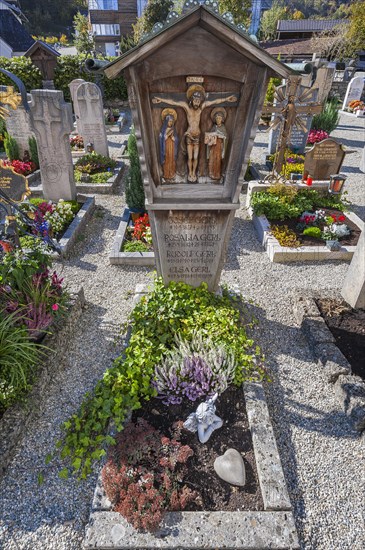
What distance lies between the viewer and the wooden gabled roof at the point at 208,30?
8.07ft

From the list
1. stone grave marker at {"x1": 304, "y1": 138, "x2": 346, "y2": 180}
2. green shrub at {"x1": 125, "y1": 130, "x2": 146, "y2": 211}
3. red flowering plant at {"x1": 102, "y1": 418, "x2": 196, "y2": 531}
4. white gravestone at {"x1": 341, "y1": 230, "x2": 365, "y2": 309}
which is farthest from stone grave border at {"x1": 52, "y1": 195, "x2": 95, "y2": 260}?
stone grave marker at {"x1": 304, "y1": 138, "x2": 346, "y2": 180}

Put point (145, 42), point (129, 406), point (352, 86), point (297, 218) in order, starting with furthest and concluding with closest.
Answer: point (352, 86), point (297, 218), point (129, 406), point (145, 42)

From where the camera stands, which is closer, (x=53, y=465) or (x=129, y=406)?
(x=53, y=465)

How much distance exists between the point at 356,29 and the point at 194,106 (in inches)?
1201

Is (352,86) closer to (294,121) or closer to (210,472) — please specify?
(294,121)

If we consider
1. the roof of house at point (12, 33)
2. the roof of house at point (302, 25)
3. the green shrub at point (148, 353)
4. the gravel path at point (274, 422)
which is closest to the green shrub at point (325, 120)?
the gravel path at point (274, 422)

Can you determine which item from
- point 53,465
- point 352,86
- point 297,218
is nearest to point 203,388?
point 53,465

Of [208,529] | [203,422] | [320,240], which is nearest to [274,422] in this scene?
[203,422]

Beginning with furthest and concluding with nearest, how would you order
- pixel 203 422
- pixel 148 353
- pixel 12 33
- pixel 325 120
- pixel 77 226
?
pixel 12 33 → pixel 325 120 → pixel 77 226 → pixel 148 353 → pixel 203 422

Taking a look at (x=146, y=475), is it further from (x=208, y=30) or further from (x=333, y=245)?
(x=333, y=245)

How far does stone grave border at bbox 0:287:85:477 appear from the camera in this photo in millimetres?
3001

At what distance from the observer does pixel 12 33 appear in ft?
98.0

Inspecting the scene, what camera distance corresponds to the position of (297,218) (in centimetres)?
719

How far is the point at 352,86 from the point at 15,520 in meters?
23.8
